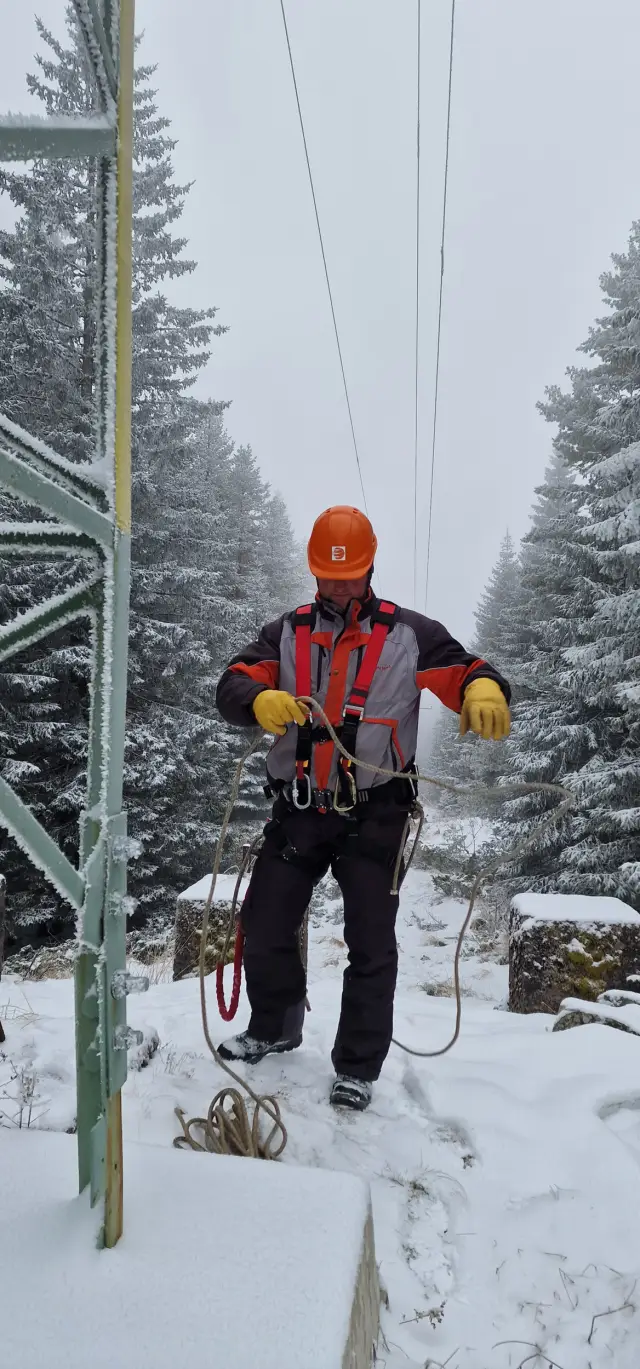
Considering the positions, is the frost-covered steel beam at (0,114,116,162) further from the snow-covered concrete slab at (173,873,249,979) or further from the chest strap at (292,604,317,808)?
the snow-covered concrete slab at (173,873,249,979)

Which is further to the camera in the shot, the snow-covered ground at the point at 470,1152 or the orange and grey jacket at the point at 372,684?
the orange and grey jacket at the point at 372,684

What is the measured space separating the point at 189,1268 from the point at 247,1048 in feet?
5.54

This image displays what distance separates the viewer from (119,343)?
4.49ft

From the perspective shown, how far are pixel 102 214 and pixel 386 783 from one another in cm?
217

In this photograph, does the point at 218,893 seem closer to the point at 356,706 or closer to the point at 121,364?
the point at 356,706

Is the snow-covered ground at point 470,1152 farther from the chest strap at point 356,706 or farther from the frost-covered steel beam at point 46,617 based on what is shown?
the frost-covered steel beam at point 46,617

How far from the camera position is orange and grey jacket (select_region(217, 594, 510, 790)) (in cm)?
275

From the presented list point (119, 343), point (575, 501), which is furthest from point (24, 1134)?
point (575, 501)

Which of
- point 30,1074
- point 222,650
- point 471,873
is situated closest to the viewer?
point 30,1074

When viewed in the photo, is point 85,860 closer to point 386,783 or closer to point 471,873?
point 386,783

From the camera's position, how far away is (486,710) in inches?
98.2

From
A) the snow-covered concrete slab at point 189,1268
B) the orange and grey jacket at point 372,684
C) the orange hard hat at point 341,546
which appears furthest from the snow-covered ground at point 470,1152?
the orange hard hat at point 341,546

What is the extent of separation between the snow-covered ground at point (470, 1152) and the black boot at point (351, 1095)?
5 centimetres

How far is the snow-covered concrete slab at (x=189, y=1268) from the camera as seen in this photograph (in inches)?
45.6
